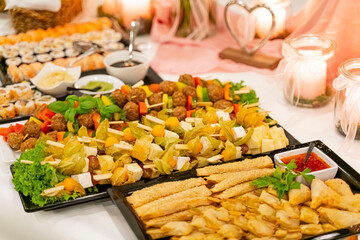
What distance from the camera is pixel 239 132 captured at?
6.49 ft

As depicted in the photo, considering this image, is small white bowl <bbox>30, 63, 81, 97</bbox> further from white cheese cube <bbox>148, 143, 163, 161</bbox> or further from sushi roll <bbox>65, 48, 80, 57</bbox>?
white cheese cube <bbox>148, 143, 163, 161</bbox>

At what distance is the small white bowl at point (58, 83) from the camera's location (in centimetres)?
251

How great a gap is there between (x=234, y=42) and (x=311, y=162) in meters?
1.53

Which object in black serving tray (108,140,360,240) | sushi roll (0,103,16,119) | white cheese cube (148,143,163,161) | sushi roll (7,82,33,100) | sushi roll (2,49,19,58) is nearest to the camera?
black serving tray (108,140,360,240)

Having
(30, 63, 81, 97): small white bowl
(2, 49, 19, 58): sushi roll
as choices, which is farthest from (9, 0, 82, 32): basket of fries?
(30, 63, 81, 97): small white bowl

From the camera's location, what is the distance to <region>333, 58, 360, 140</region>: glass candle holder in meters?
2.00

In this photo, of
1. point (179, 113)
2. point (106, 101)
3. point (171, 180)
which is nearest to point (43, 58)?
point (106, 101)

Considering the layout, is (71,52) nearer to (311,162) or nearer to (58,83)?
(58,83)

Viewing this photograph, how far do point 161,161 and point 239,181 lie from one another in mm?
301

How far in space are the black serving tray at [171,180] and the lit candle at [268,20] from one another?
4.23 ft

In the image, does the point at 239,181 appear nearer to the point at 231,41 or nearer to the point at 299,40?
the point at 299,40

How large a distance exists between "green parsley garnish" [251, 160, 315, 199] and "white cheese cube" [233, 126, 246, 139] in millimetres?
275

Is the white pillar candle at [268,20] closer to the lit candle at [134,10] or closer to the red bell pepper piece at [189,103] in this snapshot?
the lit candle at [134,10]

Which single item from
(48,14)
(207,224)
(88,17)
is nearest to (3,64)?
(48,14)
